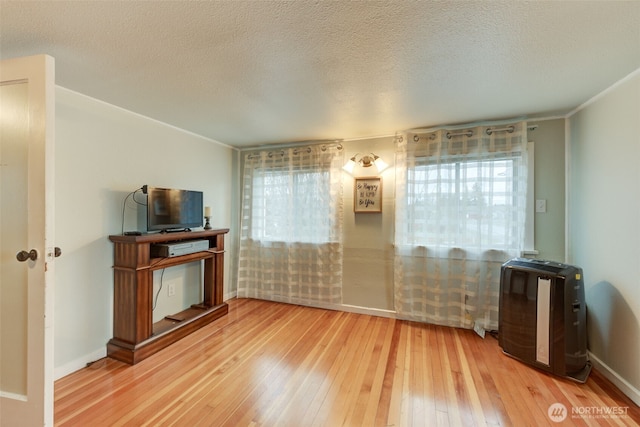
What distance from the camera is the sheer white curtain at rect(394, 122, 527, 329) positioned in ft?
8.32

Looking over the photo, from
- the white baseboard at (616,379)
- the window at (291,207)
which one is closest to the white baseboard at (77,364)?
the window at (291,207)

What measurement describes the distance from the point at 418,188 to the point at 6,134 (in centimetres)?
318

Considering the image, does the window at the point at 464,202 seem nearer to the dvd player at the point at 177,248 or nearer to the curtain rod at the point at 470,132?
the curtain rod at the point at 470,132

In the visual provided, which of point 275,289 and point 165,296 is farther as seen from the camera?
point 275,289

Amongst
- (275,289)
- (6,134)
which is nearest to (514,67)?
(6,134)

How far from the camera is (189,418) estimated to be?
1536 millimetres

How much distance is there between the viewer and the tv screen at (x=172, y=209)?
236 centimetres

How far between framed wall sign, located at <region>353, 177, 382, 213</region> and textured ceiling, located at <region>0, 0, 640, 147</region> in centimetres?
94

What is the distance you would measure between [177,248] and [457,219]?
9.28 ft

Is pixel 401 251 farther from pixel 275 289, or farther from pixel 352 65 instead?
pixel 352 65

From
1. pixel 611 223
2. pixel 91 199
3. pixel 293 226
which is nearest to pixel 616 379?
pixel 611 223

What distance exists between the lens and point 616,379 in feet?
6.00

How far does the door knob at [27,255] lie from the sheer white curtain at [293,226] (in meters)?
2.33

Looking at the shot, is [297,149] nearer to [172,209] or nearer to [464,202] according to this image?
[172,209]
